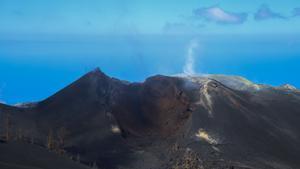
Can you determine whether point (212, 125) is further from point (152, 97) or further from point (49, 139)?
point (49, 139)

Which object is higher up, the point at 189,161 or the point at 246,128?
the point at 246,128

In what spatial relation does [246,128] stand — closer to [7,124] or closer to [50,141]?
[50,141]

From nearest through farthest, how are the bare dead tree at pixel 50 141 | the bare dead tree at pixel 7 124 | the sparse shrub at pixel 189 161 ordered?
the sparse shrub at pixel 189 161 → the bare dead tree at pixel 50 141 → the bare dead tree at pixel 7 124

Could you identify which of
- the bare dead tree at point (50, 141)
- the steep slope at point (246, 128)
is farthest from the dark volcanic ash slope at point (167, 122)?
the bare dead tree at point (50, 141)

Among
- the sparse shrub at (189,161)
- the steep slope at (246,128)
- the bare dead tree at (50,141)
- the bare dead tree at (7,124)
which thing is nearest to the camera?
the sparse shrub at (189,161)

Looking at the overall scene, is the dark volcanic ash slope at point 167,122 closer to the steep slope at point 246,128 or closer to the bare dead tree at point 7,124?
the steep slope at point 246,128

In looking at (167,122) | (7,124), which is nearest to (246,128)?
(167,122)

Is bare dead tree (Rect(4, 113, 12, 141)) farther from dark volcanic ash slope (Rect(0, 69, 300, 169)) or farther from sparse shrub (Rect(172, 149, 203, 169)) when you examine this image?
sparse shrub (Rect(172, 149, 203, 169))

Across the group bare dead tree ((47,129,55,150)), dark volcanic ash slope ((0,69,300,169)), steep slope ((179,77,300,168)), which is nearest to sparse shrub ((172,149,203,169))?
dark volcanic ash slope ((0,69,300,169))
